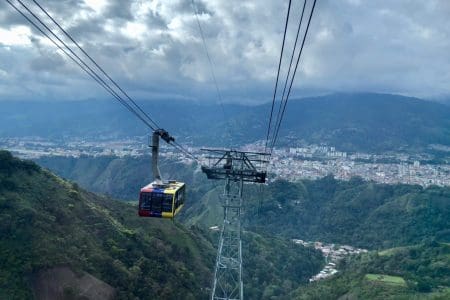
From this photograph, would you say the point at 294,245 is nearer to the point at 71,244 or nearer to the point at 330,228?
the point at 330,228

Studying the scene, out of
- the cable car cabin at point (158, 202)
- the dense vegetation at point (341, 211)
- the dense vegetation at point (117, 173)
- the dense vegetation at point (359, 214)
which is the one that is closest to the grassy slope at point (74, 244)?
the cable car cabin at point (158, 202)

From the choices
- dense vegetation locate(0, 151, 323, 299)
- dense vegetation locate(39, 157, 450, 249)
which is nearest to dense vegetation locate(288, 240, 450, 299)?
dense vegetation locate(0, 151, 323, 299)

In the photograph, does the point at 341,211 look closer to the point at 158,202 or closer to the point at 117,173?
the point at 117,173

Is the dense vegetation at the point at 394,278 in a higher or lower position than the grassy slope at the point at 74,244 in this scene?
lower

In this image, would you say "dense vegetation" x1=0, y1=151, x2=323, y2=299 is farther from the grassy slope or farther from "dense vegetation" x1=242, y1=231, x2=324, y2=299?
"dense vegetation" x1=242, y1=231, x2=324, y2=299

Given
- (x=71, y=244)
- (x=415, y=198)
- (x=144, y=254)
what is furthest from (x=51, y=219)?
(x=415, y=198)

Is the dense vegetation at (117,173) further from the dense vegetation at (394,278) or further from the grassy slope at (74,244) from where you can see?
the grassy slope at (74,244)

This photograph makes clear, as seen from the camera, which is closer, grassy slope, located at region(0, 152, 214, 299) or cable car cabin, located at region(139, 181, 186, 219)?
cable car cabin, located at region(139, 181, 186, 219)
